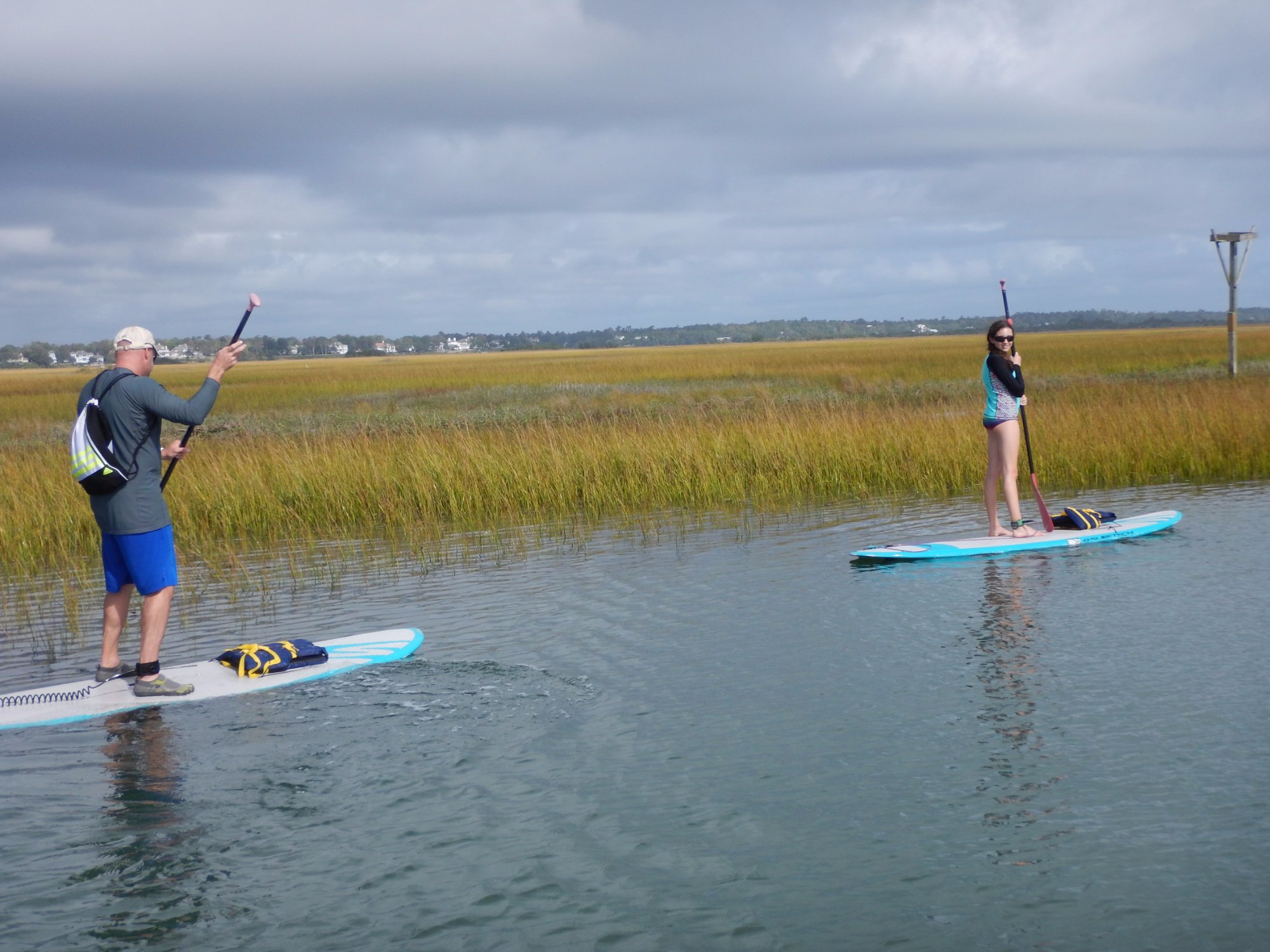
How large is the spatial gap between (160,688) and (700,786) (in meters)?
3.71

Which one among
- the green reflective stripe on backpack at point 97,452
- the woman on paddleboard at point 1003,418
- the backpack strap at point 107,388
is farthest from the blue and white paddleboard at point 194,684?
the woman on paddleboard at point 1003,418

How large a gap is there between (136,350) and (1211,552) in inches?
347

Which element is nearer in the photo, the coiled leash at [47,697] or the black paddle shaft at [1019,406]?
the coiled leash at [47,697]

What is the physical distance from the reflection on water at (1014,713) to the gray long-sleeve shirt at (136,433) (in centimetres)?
469

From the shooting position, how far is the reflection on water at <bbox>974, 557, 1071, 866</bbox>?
4.85 m

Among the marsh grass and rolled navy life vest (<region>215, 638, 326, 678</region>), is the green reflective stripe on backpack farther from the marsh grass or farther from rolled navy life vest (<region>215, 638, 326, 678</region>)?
the marsh grass

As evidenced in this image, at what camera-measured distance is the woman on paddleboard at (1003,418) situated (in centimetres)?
1066

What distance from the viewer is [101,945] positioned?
13.8ft

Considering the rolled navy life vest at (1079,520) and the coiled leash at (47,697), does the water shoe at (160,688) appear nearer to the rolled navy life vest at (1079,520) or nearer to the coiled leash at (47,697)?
the coiled leash at (47,697)

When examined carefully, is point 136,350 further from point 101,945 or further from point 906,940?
point 906,940

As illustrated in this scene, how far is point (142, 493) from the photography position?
6.83m

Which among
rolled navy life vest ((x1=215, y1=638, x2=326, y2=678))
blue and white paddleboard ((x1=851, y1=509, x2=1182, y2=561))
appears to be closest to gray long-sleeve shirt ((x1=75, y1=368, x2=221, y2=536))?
rolled navy life vest ((x1=215, y1=638, x2=326, y2=678))

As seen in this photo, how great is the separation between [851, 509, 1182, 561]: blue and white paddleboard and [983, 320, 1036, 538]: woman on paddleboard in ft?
0.61

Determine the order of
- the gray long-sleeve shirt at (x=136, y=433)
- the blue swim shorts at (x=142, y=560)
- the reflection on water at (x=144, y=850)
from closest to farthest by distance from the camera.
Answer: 1. the reflection on water at (x=144, y=850)
2. the gray long-sleeve shirt at (x=136, y=433)
3. the blue swim shorts at (x=142, y=560)
